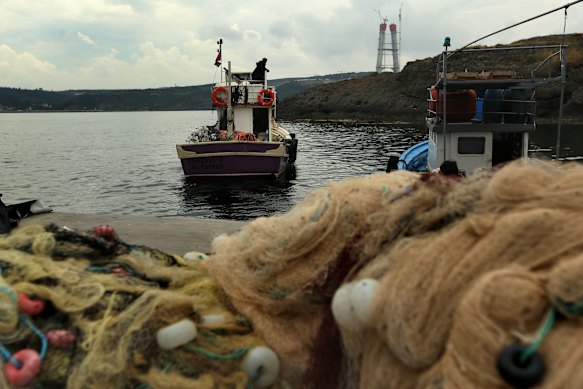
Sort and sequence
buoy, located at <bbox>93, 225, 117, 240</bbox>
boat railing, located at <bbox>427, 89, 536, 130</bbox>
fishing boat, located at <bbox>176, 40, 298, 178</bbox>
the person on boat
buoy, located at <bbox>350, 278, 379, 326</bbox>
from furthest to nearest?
the person on boat, fishing boat, located at <bbox>176, 40, 298, 178</bbox>, boat railing, located at <bbox>427, 89, 536, 130</bbox>, buoy, located at <bbox>93, 225, 117, 240</bbox>, buoy, located at <bbox>350, 278, 379, 326</bbox>

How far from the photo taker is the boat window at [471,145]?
37.2 ft

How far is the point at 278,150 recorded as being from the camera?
19.3 m

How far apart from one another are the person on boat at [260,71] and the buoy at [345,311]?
22831 mm

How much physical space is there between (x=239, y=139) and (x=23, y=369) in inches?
715

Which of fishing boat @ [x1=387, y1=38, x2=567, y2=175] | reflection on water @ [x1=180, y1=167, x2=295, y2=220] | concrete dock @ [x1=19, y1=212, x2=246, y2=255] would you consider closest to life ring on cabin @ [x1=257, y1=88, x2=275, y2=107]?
reflection on water @ [x1=180, y1=167, x2=295, y2=220]

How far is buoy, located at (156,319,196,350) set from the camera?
1.81 meters

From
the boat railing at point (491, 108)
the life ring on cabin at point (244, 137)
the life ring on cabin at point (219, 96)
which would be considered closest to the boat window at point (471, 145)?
the boat railing at point (491, 108)

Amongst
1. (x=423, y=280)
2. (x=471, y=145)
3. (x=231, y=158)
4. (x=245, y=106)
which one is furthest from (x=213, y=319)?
(x=245, y=106)

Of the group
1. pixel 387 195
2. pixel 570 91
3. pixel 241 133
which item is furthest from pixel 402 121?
pixel 387 195

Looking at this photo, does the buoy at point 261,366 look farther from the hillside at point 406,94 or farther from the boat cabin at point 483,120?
the hillside at point 406,94

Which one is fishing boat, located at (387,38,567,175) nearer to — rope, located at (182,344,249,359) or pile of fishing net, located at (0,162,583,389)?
pile of fishing net, located at (0,162,583,389)

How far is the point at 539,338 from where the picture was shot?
4.09 ft

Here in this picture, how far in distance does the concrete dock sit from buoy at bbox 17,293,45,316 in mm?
2496

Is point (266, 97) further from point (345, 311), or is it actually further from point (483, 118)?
point (345, 311)
